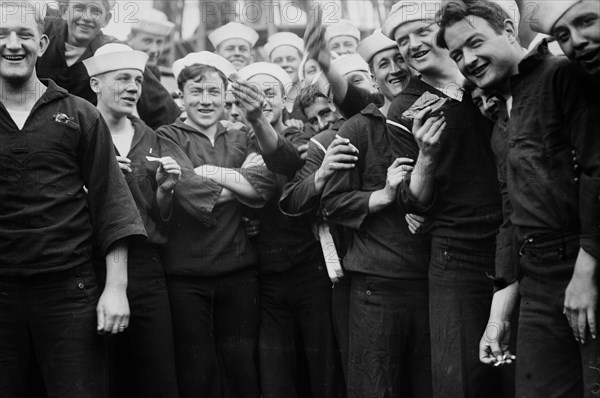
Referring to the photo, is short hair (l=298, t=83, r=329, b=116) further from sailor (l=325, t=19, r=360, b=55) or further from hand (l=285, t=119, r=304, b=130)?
sailor (l=325, t=19, r=360, b=55)

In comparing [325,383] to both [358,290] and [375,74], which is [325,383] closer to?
[358,290]

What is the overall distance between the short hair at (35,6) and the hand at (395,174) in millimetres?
1862

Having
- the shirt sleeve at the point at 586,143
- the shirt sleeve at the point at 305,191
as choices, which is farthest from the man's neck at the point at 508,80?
the shirt sleeve at the point at 305,191

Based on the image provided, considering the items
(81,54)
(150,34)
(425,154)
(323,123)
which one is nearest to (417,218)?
(425,154)

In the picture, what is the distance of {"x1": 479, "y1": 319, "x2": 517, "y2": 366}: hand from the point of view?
11.7 feet

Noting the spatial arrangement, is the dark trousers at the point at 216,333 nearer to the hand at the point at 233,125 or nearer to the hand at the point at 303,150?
the hand at the point at 303,150

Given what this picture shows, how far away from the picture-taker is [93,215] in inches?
159

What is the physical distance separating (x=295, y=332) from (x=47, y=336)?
1563 millimetres

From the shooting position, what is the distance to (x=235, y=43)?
6914mm

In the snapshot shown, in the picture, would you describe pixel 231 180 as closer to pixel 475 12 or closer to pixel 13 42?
pixel 13 42

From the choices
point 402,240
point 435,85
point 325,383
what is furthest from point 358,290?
point 435,85

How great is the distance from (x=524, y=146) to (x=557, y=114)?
0.61 feet

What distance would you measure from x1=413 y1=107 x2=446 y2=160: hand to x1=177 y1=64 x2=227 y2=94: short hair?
166cm

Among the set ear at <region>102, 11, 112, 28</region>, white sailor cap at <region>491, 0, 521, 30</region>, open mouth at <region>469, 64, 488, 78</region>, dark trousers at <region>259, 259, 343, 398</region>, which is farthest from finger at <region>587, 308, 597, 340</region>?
ear at <region>102, 11, 112, 28</region>
